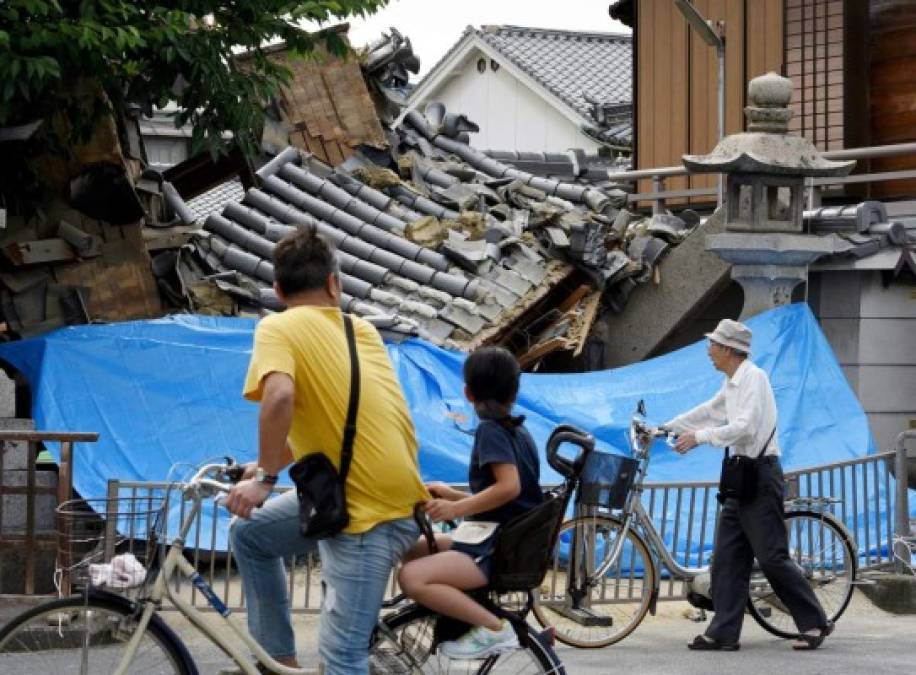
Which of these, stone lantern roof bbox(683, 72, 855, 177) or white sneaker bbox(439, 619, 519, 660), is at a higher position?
stone lantern roof bbox(683, 72, 855, 177)

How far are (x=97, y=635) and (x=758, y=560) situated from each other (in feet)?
14.5

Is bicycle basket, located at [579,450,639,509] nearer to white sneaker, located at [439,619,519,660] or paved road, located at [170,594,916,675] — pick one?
paved road, located at [170,594,916,675]

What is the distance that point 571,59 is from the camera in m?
43.9

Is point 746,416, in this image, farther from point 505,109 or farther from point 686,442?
point 505,109

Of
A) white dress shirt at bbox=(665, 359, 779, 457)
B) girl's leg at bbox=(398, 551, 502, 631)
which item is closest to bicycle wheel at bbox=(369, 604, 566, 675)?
girl's leg at bbox=(398, 551, 502, 631)

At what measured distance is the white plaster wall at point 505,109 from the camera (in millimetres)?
43656

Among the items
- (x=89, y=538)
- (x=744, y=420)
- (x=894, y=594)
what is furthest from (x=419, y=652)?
(x=894, y=594)

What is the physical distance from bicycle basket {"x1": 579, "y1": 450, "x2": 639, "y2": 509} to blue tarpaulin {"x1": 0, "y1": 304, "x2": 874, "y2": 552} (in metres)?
3.10

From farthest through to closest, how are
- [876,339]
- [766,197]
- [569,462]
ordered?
[876,339]
[766,197]
[569,462]

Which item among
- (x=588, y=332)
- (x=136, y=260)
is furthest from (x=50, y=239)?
(x=588, y=332)

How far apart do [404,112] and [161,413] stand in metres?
7.42

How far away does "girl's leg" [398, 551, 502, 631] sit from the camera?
19.2ft

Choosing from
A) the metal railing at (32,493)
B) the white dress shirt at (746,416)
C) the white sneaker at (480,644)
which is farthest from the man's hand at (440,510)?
the metal railing at (32,493)

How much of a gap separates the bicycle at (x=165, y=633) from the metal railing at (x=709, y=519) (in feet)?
12.3
